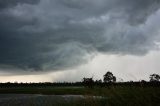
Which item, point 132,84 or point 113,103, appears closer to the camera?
point 113,103

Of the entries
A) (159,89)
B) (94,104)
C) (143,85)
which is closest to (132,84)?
(143,85)

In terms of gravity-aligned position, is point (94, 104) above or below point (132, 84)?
below

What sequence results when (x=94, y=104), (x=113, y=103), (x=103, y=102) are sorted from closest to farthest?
(x=94, y=104), (x=113, y=103), (x=103, y=102)

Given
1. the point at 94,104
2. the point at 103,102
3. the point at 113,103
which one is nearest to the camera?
the point at 94,104

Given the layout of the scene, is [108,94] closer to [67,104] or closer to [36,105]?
[67,104]

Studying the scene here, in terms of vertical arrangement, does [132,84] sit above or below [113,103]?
above

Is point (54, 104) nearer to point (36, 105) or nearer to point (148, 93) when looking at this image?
point (36, 105)

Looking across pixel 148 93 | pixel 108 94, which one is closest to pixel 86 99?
pixel 108 94

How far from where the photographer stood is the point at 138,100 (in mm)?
19766

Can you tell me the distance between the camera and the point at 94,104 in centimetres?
1931

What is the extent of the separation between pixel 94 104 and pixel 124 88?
3.85 metres

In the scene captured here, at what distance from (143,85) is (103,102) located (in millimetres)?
3474

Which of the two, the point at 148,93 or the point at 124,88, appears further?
the point at 124,88

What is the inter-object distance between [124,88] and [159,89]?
2.48 meters
